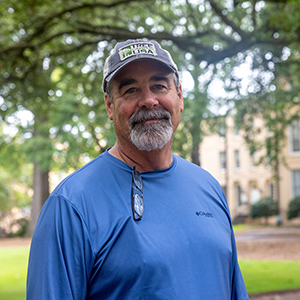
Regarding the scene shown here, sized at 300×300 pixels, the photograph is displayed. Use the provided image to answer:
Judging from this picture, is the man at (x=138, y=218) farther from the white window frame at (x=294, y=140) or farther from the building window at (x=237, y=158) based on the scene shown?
the building window at (x=237, y=158)

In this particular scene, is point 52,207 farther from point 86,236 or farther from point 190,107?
point 190,107

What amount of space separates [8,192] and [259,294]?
90.9 ft

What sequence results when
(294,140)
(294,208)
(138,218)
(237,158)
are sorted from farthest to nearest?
1. (237,158)
2. (294,140)
3. (294,208)
4. (138,218)

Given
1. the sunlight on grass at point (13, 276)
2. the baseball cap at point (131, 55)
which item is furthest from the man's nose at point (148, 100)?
the sunlight on grass at point (13, 276)

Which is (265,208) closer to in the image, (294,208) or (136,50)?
(294,208)

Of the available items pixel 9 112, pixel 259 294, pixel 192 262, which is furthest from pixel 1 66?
pixel 192 262

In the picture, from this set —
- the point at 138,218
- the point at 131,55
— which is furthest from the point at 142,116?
the point at 138,218

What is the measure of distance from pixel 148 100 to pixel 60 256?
907 millimetres

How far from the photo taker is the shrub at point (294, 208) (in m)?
27.6

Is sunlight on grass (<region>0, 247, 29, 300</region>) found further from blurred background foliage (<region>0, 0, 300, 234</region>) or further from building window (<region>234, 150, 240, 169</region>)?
building window (<region>234, 150, 240, 169</region>)

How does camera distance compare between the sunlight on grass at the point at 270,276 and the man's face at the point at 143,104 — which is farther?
the sunlight on grass at the point at 270,276

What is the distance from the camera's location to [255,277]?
406 inches

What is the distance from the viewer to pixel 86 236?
1.60 meters

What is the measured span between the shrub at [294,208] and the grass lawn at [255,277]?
15794mm
